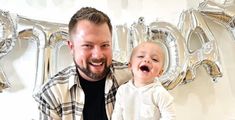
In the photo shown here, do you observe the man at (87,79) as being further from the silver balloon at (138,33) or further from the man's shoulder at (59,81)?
the silver balloon at (138,33)

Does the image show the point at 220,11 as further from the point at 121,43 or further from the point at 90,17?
the point at 90,17

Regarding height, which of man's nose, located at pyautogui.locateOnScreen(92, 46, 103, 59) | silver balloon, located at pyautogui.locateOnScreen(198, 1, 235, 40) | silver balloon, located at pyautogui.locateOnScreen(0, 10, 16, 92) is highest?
silver balloon, located at pyautogui.locateOnScreen(198, 1, 235, 40)

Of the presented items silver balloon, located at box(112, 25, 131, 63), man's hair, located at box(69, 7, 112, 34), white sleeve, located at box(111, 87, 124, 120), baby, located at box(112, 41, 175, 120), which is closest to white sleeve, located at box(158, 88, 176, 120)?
baby, located at box(112, 41, 175, 120)

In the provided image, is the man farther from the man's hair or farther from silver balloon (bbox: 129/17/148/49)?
silver balloon (bbox: 129/17/148/49)

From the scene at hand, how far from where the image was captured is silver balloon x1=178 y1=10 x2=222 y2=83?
4.39 feet

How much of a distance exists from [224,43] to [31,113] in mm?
844

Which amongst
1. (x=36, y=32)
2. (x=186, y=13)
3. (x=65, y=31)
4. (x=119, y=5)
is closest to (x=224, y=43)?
(x=186, y=13)

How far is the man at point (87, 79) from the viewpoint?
95 centimetres

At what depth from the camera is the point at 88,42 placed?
3.09ft

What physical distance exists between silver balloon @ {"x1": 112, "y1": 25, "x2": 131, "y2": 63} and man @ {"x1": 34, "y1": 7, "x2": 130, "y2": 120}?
0.78 ft

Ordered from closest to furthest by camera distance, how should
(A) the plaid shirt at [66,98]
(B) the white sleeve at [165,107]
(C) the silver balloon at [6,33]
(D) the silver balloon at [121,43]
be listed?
(B) the white sleeve at [165,107] < (A) the plaid shirt at [66,98] < (C) the silver balloon at [6,33] < (D) the silver balloon at [121,43]

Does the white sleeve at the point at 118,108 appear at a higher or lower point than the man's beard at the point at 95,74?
lower

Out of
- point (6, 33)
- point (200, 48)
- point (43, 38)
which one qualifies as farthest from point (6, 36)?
point (200, 48)

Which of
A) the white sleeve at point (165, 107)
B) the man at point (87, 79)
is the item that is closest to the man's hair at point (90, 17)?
the man at point (87, 79)
